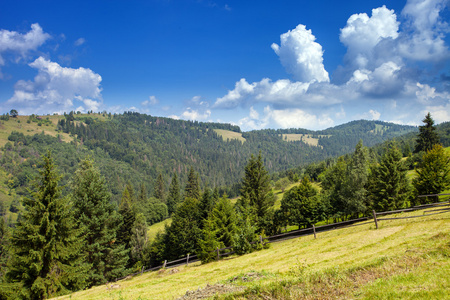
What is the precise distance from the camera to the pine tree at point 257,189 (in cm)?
4438

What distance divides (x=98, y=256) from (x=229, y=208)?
19.0m

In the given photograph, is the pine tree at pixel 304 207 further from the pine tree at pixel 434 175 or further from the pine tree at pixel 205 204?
the pine tree at pixel 434 175

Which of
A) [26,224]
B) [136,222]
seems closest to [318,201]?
[136,222]

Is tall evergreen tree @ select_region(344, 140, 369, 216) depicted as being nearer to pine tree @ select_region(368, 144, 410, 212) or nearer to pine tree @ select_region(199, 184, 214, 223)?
pine tree @ select_region(368, 144, 410, 212)

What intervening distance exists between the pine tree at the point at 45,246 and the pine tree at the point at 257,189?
2876 centimetres

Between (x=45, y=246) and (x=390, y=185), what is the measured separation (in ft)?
163

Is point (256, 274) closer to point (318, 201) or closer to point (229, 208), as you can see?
point (229, 208)

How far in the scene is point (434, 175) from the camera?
127ft

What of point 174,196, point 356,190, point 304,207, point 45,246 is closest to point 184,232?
point 304,207

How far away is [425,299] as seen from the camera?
6375 millimetres

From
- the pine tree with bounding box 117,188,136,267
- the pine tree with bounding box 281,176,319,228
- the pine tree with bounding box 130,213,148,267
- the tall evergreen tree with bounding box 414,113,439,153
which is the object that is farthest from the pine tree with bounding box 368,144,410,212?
the pine tree with bounding box 117,188,136,267

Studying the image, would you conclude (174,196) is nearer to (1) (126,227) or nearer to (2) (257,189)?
(1) (126,227)

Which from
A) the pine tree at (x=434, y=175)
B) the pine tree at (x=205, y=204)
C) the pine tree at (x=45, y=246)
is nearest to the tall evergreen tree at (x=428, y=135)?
the pine tree at (x=434, y=175)

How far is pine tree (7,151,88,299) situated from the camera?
19.5 m
